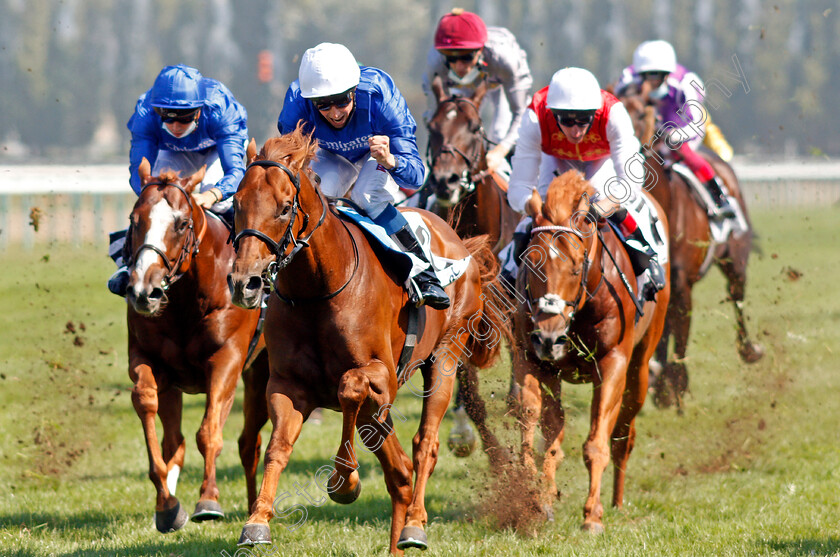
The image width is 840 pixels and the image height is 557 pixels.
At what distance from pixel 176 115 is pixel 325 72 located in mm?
1580

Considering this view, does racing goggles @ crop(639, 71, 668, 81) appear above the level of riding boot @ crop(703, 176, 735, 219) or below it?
above

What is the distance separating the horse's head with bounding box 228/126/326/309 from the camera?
12.1ft

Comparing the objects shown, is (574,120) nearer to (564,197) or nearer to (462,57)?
(564,197)

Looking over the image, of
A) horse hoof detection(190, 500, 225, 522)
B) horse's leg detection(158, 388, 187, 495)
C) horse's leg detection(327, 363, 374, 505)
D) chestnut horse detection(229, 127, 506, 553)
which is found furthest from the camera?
horse's leg detection(158, 388, 187, 495)

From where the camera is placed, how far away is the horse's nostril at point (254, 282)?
3.69 m

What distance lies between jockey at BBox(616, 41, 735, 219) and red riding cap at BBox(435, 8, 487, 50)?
1.83 metres

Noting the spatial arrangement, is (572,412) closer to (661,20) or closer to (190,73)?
(190,73)

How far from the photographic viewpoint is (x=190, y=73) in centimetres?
588

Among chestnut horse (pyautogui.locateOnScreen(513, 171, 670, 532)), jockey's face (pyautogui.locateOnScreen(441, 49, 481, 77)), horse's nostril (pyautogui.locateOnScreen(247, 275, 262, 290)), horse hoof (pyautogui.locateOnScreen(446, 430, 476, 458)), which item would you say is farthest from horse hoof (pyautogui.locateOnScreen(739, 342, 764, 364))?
horse's nostril (pyautogui.locateOnScreen(247, 275, 262, 290))

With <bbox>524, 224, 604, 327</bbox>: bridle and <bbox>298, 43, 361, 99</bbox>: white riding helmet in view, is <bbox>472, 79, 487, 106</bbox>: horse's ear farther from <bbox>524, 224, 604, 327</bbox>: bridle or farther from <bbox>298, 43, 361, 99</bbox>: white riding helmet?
<bbox>298, 43, 361, 99</bbox>: white riding helmet

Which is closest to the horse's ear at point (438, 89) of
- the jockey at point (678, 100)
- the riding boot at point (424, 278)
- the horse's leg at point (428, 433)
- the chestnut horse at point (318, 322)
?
the jockey at point (678, 100)

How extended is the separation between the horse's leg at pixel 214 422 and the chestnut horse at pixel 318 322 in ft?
2.76

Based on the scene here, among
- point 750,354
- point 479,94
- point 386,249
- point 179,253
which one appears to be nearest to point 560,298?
point 386,249

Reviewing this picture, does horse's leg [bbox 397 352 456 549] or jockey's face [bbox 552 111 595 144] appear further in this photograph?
A: jockey's face [bbox 552 111 595 144]
